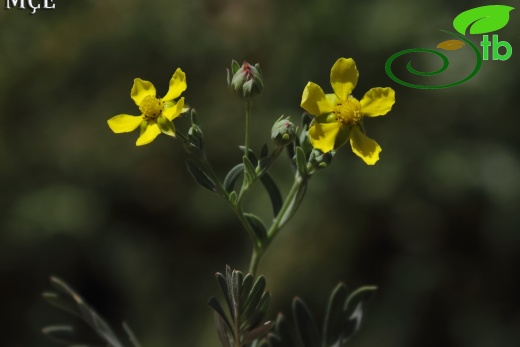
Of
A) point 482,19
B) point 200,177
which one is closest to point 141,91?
point 200,177

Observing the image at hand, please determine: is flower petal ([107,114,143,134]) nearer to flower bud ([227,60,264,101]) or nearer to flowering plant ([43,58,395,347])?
flowering plant ([43,58,395,347])

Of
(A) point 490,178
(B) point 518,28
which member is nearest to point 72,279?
(A) point 490,178

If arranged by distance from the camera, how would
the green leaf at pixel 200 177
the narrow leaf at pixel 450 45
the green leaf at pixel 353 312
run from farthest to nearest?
the narrow leaf at pixel 450 45, the green leaf at pixel 353 312, the green leaf at pixel 200 177

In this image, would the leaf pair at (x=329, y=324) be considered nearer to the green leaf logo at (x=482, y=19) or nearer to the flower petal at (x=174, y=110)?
the flower petal at (x=174, y=110)

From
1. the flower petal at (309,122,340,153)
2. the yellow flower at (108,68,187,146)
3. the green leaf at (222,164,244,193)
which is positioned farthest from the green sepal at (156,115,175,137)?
the flower petal at (309,122,340,153)

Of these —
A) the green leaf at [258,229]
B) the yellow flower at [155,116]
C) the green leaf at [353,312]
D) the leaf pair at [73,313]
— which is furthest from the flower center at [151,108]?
the green leaf at [353,312]

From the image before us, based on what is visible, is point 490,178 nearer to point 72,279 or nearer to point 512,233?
point 512,233

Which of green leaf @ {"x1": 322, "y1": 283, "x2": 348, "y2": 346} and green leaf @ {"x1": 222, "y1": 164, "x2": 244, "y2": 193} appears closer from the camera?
green leaf @ {"x1": 222, "y1": 164, "x2": 244, "y2": 193}
